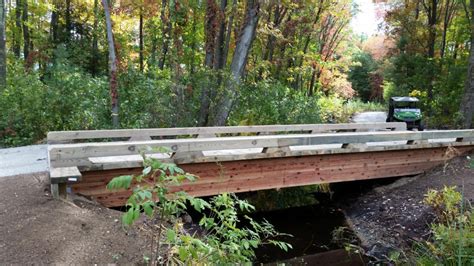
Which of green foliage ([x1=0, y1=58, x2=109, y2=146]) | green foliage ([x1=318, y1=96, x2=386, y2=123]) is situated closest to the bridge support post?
green foliage ([x1=0, y1=58, x2=109, y2=146])

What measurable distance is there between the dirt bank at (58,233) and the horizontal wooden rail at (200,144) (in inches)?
21.6

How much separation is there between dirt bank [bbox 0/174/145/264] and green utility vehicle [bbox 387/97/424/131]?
1270cm

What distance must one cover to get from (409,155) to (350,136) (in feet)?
7.82

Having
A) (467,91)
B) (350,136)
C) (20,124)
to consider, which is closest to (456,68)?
(467,91)

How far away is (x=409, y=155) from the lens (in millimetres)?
8664

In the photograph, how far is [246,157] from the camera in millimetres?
6266

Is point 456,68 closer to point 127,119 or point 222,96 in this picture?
point 222,96

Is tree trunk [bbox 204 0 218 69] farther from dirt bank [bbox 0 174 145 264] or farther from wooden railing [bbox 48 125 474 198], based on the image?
dirt bank [bbox 0 174 145 264]

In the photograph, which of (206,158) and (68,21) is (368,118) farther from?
(206,158)

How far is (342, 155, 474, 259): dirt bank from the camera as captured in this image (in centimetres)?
646

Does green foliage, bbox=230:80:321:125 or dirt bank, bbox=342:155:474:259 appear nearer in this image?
dirt bank, bbox=342:155:474:259

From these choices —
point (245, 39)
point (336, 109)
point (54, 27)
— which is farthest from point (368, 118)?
point (54, 27)

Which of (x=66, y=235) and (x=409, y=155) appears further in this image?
(x=409, y=155)

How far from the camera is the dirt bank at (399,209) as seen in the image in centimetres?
646
